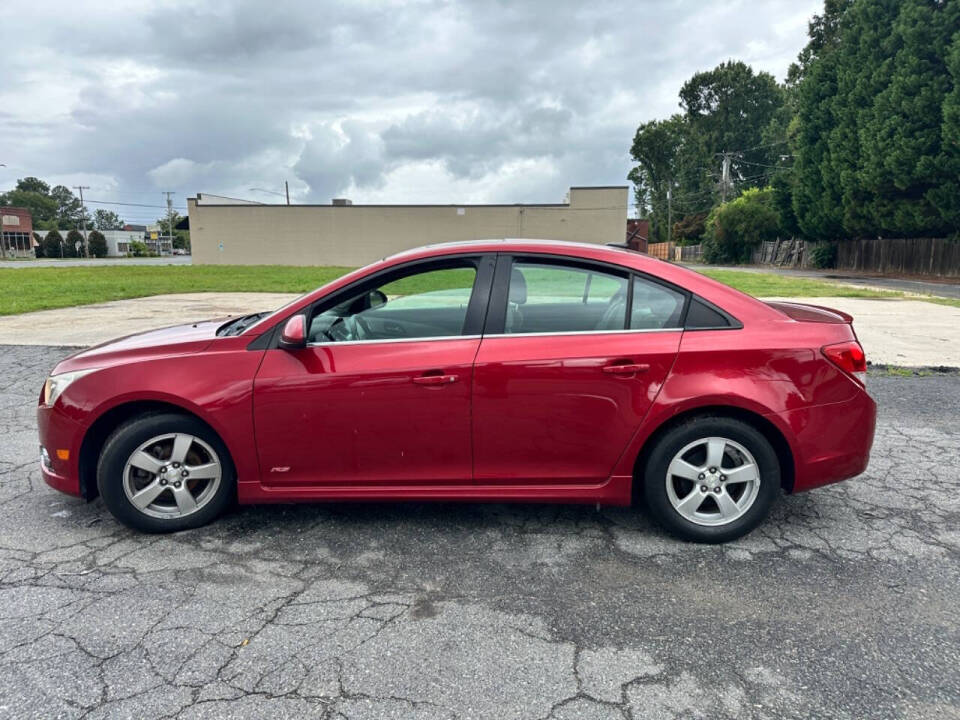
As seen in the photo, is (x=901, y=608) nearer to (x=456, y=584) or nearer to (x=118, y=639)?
(x=456, y=584)

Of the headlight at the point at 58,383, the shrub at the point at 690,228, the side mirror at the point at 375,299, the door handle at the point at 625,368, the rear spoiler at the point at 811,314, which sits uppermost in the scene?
the shrub at the point at 690,228

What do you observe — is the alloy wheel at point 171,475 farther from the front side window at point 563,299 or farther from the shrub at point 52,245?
the shrub at point 52,245

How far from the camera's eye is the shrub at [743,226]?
4847 centimetres

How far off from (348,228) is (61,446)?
41448 millimetres

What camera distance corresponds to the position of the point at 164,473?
338cm

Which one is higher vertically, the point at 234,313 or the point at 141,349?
the point at 141,349

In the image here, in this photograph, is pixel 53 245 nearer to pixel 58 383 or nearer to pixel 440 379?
pixel 58 383

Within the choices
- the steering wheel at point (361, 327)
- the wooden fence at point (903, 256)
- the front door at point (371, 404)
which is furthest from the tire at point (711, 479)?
the wooden fence at point (903, 256)

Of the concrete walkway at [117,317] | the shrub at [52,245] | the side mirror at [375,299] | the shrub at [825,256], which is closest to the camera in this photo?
the side mirror at [375,299]

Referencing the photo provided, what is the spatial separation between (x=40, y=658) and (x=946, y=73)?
3179 centimetres

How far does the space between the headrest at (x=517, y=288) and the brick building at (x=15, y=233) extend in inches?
3477

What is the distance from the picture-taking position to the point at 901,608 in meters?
2.77

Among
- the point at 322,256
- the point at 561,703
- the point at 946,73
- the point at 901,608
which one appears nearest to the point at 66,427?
the point at 561,703

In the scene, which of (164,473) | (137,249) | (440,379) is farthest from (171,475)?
(137,249)
